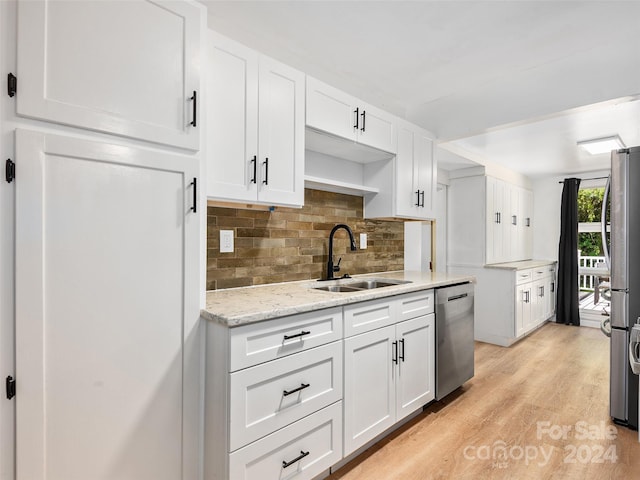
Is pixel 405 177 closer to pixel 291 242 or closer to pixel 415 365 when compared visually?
pixel 291 242

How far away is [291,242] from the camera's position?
242 cm

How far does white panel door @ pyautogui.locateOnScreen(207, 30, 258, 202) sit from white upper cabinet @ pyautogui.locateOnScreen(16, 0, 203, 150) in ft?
0.50

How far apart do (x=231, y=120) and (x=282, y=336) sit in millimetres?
1066

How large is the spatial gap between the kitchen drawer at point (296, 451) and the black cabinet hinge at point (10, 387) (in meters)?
0.77

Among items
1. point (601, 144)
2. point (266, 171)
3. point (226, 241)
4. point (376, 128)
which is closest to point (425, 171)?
point (376, 128)

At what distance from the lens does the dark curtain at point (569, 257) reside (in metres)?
5.27

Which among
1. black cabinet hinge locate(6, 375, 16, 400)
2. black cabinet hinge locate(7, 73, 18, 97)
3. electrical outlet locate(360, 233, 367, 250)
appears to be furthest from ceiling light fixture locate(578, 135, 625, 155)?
black cabinet hinge locate(6, 375, 16, 400)

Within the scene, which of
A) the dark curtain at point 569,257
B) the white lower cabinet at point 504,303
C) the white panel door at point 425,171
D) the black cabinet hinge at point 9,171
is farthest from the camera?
the dark curtain at point 569,257

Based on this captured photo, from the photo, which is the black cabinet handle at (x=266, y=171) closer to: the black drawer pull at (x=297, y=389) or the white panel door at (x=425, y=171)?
the black drawer pull at (x=297, y=389)

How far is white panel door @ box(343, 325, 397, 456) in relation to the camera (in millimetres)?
1854

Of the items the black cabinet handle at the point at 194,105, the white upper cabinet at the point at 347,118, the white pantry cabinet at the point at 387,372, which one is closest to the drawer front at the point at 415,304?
the white pantry cabinet at the point at 387,372

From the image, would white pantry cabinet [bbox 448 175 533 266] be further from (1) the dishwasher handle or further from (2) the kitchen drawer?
(2) the kitchen drawer

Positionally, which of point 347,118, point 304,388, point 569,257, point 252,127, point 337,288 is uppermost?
point 347,118

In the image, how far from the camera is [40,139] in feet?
3.75
